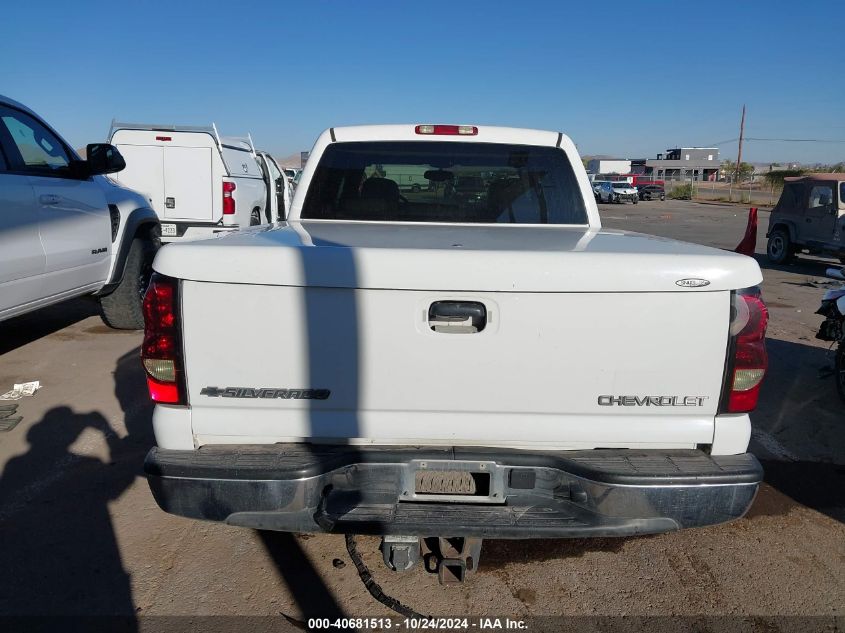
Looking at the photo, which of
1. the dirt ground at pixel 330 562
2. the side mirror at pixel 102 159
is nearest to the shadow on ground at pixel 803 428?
the dirt ground at pixel 330 562

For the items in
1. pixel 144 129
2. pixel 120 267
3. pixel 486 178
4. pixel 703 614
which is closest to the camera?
pixel 703 614

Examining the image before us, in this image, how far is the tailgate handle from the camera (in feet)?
7.86

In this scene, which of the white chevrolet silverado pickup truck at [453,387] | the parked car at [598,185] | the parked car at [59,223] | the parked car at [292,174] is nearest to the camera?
the white chevrolet silverado pickup truck at [453,387]

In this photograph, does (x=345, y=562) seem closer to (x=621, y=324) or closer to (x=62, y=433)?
(x=621, y=324)

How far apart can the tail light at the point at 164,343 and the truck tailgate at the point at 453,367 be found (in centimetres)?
5

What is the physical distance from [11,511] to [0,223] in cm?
210

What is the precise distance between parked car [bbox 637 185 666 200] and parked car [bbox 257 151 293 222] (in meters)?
39.5

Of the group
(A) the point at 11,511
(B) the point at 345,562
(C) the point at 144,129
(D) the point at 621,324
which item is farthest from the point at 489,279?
(C) the point at 144,129

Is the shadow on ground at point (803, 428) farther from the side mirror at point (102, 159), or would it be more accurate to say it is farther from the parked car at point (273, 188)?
the parked car at point (273, 188)

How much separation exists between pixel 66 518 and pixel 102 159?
3.38 meters

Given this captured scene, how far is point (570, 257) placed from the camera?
2.39m

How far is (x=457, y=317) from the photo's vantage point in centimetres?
241

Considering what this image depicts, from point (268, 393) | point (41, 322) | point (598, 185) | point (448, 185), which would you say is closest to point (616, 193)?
point (598, 185)

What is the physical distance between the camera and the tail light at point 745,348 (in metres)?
2.40
